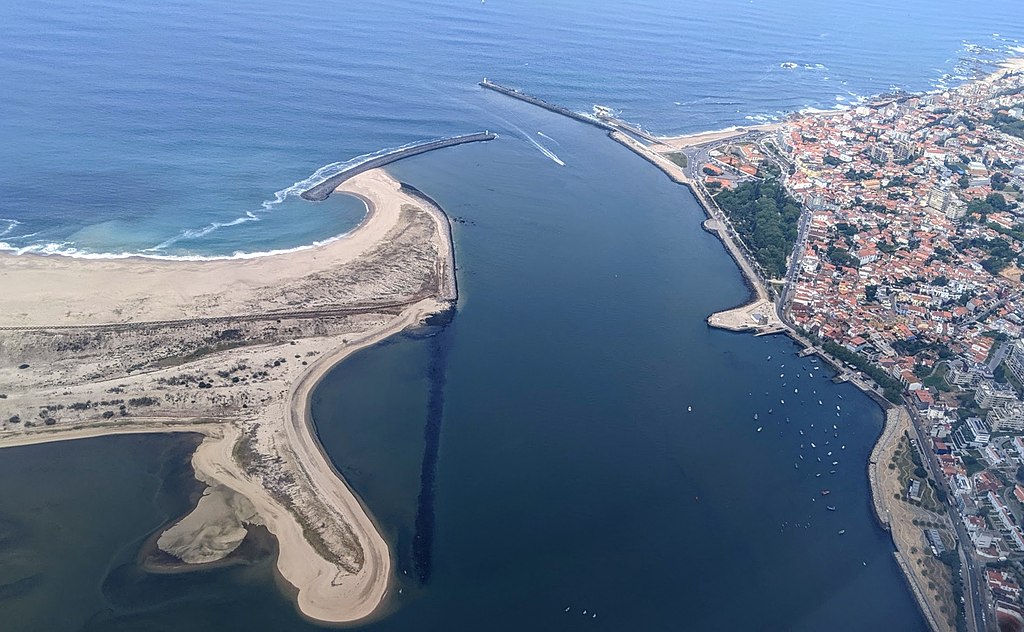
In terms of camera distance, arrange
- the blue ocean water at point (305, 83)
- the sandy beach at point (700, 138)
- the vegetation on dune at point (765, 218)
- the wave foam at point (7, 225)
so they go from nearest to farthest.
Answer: the wave foam at point (7, 225) < the blue ocean water at point (305, 83) < the vegetation on dune at point (765, 218) < the sandy beach at point (700, 138)

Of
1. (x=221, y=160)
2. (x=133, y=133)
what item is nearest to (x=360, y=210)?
(x=221, y=160)

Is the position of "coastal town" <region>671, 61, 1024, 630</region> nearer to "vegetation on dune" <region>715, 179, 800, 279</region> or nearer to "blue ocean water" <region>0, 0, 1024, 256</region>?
"vegetation on dune" <region>715, 179, 800, 279</region>

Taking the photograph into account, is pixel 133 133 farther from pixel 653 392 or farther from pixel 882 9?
pixel 882 9

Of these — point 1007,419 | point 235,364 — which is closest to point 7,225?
point 235,364

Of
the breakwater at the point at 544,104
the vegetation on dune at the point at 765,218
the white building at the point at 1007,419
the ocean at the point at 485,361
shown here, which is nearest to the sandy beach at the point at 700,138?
the ocean at the point at 485,361

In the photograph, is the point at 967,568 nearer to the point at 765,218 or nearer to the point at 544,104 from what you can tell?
the point at 765,218

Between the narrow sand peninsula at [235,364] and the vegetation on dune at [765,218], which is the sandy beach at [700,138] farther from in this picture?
the narrow sand peninsula at [235,364]
